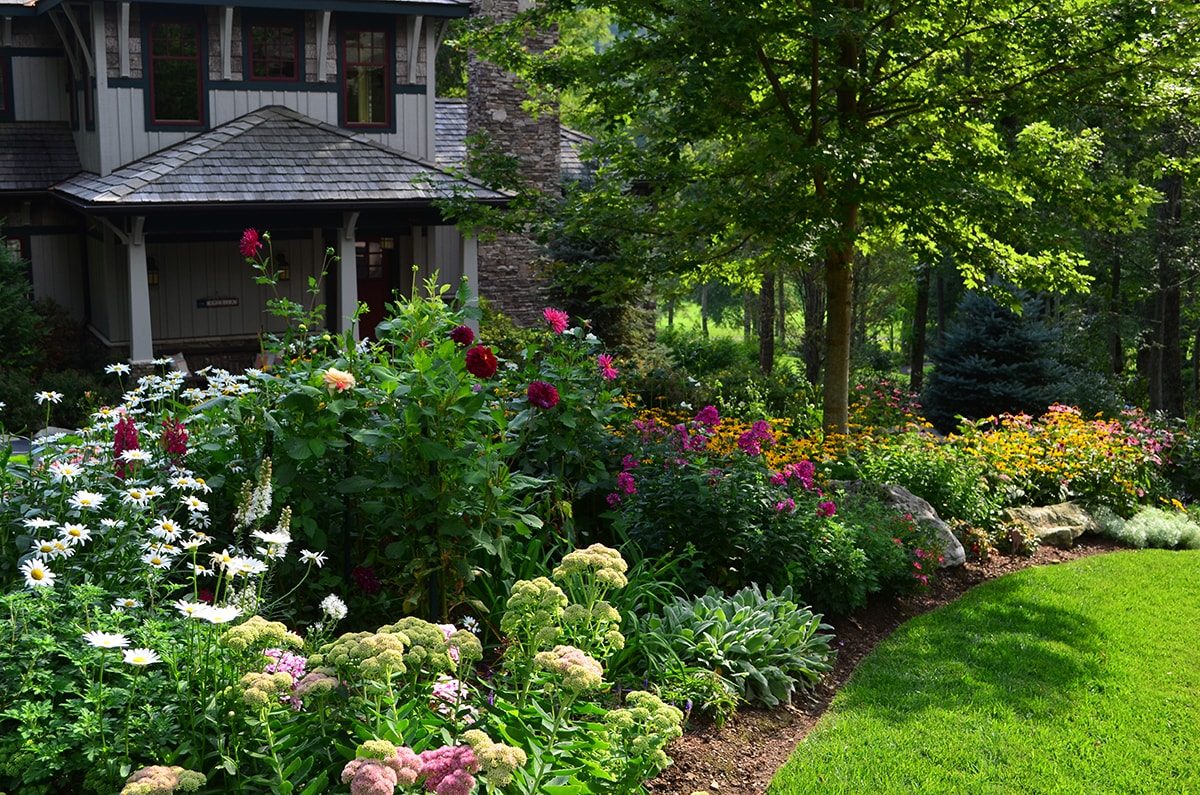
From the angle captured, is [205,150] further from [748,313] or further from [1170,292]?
[748,313]

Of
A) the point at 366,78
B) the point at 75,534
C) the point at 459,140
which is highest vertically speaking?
the point at 366,78

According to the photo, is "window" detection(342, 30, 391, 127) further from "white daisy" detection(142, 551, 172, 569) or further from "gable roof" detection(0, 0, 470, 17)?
"white daisy" detection(142, 551, 172, 569)

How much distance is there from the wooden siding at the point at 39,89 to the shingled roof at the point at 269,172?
203 centimetres

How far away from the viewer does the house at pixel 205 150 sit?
1596 centimetres

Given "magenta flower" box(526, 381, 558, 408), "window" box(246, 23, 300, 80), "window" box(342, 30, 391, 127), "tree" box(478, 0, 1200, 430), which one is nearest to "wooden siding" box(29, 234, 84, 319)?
"window" box(246, 23, 300, 80)

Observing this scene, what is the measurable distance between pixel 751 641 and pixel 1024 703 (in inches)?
65.1

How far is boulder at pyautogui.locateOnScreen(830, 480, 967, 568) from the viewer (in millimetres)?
8945

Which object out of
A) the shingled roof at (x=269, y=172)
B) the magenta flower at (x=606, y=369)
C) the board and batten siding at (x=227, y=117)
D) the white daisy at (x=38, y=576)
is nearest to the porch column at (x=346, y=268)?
the shingled roof at (x=269, y=172)

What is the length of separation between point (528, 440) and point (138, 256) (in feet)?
35.0

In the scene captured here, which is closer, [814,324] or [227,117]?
[227,117]

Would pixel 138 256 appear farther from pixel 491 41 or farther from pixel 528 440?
pixel 528 440

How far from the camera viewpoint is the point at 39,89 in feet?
59.5

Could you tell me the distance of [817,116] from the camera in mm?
9828

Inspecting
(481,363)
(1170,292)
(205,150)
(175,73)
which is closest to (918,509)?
(481,363)
